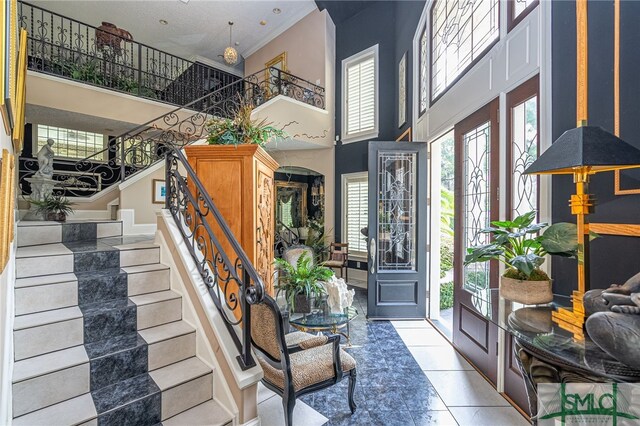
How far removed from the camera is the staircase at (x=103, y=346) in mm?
1570

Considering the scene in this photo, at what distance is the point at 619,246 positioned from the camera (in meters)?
1.42

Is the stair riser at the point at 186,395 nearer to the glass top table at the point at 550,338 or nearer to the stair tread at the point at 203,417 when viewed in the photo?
the stair tread at the point at 203,417

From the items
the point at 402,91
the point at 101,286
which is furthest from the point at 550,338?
the point at 402,91

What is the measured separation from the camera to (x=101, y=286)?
2.10m

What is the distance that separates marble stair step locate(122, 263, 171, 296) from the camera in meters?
2.23

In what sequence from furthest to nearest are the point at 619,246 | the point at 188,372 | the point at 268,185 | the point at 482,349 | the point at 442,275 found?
the point at 442,275 → the point at 268,185 → the point at 482,349 → the point at 188,372 → the point at 619,246

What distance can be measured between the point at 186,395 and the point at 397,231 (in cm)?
324

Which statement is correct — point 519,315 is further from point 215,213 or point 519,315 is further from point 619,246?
point 215,213

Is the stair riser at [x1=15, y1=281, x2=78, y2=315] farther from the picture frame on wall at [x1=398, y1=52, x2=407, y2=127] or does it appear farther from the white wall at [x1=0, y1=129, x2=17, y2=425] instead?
the picture frame on wall at [x1=398, y1=52, x2=407, y2=127]

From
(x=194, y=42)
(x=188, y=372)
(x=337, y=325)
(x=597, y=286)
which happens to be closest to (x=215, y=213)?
(x=188, y=372)

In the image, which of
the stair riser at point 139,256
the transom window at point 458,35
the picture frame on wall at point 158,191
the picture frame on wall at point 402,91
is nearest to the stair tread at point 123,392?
the stair riser at point 139,256

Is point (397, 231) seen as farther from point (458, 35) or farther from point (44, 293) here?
point (44, 293)

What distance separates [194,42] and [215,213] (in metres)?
7.95

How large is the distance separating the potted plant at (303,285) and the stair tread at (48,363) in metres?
1.60
